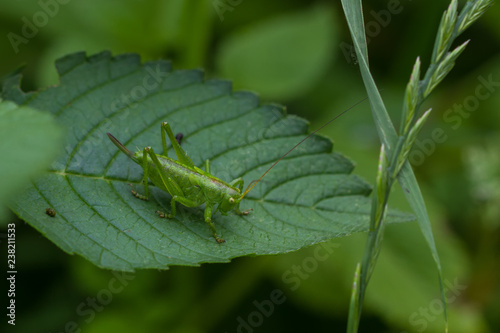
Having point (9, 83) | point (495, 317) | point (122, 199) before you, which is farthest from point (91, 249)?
point (495, 317)

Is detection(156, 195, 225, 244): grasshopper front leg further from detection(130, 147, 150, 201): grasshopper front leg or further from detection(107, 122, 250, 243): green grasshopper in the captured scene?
detection(130, 147, 150, 201): grasshopper front leg

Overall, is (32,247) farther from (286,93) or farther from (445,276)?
(445,276)

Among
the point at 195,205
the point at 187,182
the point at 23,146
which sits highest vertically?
the point at 23,146

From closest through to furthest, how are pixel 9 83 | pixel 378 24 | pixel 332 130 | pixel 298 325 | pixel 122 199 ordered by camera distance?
pixel 122 199 → pixel 9 83 → pixel 298 325 → pixel 332 130 → pixel 378 24

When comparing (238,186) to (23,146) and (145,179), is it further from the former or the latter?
(23,146)

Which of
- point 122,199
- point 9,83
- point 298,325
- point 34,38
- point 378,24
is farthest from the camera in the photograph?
point 378,24

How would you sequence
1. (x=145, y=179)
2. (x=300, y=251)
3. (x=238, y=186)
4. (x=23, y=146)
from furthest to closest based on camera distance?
1. (x=300, y=251)
2. (x=238, y=186)
3. (x=145, y=179)
4. (x=23, y=146)

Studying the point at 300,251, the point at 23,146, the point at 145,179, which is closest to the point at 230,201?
the point at 145,179

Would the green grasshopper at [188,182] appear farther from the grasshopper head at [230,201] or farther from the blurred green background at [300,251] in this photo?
the blurred green background at [300,251]
